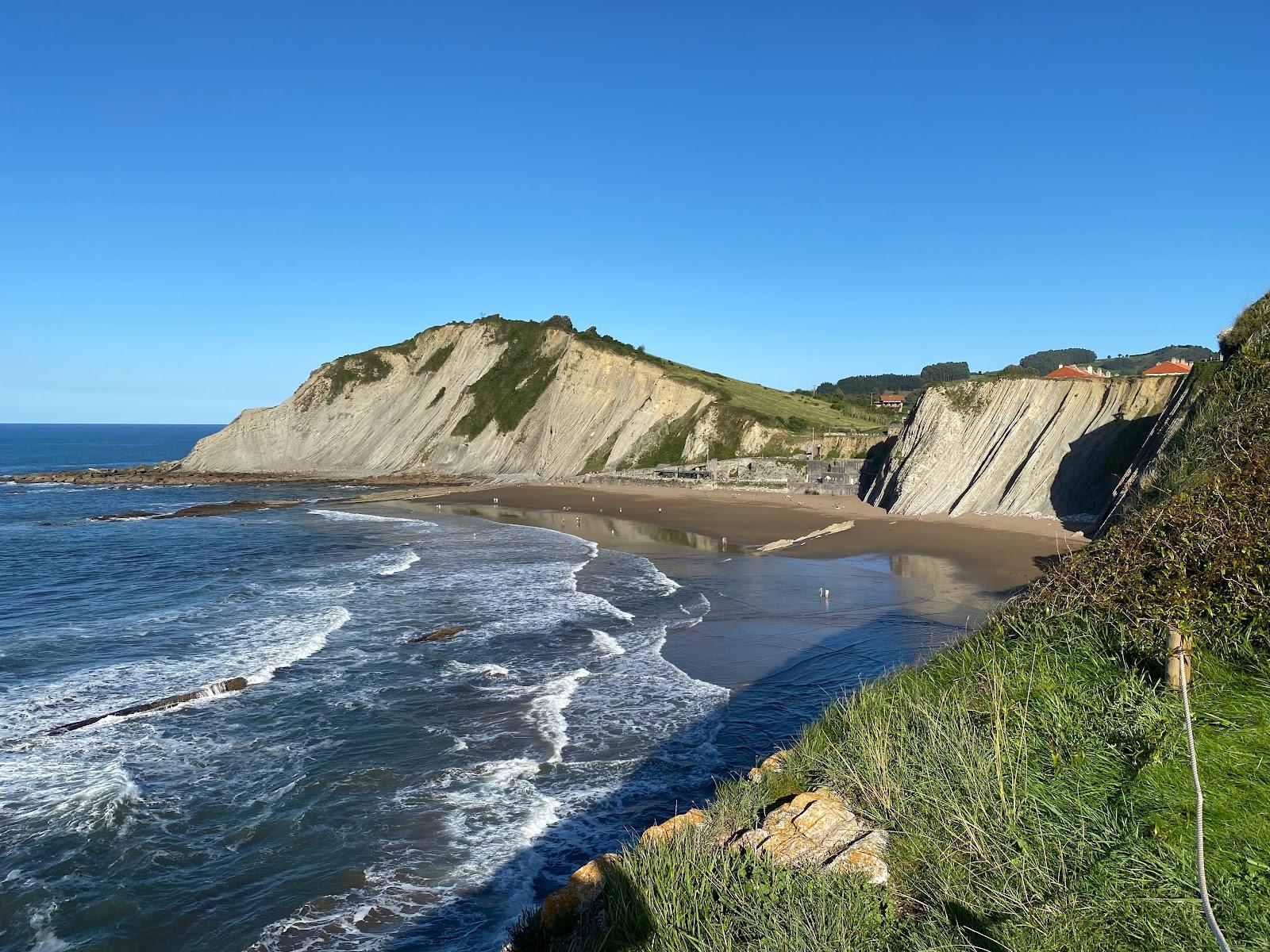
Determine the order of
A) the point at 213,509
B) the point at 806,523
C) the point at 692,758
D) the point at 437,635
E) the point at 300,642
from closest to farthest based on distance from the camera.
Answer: the point at 692,758, the point at 300,642, the point at 437,635, the point at 806,523, the point at 213,509

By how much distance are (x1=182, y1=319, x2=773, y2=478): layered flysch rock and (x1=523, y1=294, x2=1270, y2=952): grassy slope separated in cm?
5708

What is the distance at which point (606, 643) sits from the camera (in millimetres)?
21109

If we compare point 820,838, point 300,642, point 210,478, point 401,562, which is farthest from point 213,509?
point 820,838

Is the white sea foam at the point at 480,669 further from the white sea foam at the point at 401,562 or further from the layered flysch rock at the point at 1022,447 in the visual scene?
the layered flysch rock at the point at 1022,447

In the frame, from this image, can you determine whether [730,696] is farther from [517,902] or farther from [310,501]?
[310,501]

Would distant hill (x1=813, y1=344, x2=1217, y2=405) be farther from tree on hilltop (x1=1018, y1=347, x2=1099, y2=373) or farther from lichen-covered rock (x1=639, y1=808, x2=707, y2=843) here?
lichen-covered rock (x1=639, y1=808, x2=707, y2=843)

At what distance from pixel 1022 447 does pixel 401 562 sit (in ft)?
107

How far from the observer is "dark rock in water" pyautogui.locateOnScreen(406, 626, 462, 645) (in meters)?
21.2

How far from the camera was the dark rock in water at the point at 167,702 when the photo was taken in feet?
51.1

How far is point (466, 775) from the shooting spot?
43.8 feet

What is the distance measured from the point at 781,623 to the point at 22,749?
17.7 m

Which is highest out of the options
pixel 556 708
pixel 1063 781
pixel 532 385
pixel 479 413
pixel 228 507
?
pixel 532 385

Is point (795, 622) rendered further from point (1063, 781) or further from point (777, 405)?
point (777, 405)

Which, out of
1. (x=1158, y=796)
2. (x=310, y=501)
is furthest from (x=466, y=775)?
(x=310, y=501)
